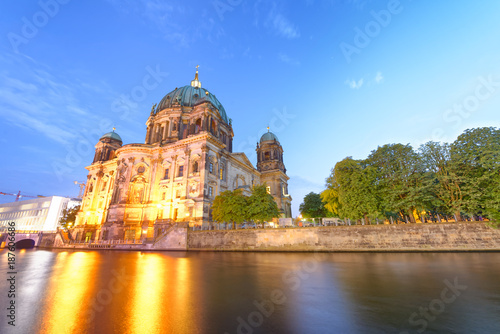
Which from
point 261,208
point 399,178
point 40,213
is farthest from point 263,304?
point 40,213

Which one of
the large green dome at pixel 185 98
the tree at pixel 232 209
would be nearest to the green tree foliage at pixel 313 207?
the tree at pixel 232 209

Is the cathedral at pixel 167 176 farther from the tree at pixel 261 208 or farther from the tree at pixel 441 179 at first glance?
the tree at pixel 441 179

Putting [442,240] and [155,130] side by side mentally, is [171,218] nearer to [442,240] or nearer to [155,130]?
[155,130]

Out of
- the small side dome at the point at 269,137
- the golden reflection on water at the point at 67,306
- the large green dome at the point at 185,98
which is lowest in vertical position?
the golden reflection on water at the point at 67,306

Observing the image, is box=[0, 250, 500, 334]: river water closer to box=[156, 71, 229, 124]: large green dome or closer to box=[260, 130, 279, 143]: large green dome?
box=[156, 71, 229, 124]: large green dome

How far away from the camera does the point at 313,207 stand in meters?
51.4

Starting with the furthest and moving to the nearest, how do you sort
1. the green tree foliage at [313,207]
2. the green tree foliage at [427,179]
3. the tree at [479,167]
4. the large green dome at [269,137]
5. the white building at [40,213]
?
the white building at [40,213], the large green dome at [269,137], the green tree foliage at [313,207], the green tree foliage at [427,179], the tree at [479,167]

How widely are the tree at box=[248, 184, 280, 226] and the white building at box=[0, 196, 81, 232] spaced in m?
93.3

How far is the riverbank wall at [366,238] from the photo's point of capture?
1914 cm

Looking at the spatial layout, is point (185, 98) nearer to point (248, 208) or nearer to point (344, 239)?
point (248, 208)

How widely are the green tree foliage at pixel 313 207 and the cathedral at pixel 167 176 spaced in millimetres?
6536

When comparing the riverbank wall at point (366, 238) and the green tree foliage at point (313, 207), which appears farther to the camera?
the green tree foliage at point (313, 207)

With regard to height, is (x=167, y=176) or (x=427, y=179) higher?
(x=167, y=176)

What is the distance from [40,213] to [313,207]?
107725mm
